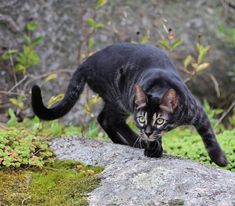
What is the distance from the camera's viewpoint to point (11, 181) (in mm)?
3203

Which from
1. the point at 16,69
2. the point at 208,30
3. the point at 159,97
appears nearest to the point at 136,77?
the point at 159,97

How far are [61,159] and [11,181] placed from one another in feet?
1.53

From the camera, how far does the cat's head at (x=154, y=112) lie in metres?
3.39

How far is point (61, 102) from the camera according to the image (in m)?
4.20

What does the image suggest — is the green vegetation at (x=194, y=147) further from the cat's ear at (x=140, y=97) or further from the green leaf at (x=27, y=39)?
the green leaf at (x=27, y=39)

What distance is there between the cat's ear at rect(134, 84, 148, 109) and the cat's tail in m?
0.75

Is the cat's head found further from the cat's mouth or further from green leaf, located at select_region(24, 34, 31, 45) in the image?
green leaf, located at select_region(24, 34, 31, 45)

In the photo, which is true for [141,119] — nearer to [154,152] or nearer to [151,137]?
[151,137]

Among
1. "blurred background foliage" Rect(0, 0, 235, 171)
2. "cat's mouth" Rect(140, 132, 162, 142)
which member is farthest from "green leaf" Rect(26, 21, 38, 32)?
"cat's mouth" Rect(140, 132, 162, 142)

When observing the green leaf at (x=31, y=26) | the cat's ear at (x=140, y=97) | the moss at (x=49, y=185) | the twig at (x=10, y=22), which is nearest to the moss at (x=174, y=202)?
the moss at (x=49, y=185)

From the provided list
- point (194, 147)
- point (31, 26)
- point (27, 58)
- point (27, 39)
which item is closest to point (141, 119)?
point (194, 147)

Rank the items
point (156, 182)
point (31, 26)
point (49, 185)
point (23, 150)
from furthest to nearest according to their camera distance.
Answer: point (31, 26) → point (23, 150) → point (49, 185) → point (156, 182)

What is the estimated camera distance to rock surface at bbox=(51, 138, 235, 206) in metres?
2.91

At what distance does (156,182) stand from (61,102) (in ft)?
4.50
